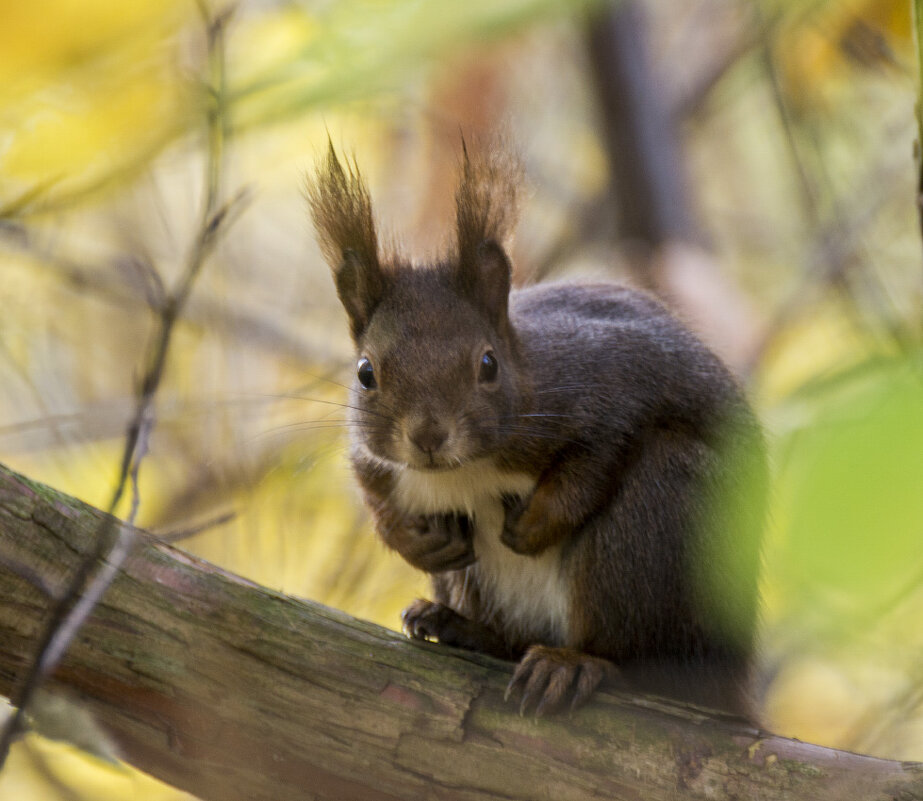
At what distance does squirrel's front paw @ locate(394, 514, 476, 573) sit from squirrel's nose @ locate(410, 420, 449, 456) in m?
0.35

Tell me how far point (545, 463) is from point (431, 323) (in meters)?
0.40

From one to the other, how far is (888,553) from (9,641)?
173cm

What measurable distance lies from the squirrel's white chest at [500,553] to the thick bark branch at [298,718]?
1.35 feet

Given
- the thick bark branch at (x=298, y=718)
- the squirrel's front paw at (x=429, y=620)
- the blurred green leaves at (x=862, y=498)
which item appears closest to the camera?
the blurred green leaves at (x=862, y=498)

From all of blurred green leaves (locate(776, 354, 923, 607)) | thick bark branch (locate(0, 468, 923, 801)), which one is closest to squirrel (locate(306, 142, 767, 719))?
thick bark branch (locate(0, 468, 923, 801))

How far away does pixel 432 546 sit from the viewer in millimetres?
2393

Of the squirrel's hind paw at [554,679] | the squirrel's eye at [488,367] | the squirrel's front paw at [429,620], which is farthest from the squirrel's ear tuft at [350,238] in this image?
the squirrel's hind paw at [554,679]

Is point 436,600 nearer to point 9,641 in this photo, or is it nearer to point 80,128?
point 9,641

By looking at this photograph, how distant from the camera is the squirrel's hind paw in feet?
6.69

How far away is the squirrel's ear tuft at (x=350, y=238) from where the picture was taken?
2.38m

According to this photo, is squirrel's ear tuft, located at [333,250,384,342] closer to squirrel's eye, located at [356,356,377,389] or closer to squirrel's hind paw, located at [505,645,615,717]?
squirrel's eye, located at [356,356,377,389]

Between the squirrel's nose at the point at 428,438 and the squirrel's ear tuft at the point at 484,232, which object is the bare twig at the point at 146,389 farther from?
the squirrel's ear tuft at the point at 484,232

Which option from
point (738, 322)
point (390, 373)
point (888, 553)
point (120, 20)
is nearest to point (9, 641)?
point (390, 373)

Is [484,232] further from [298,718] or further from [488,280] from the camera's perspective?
[298,718]
